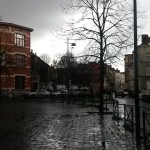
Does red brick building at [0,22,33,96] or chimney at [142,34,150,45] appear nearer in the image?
red brick building at [0,22,33,96]

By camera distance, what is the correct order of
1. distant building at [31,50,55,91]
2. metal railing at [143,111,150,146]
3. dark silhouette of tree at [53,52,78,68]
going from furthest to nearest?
1. distant building at [31,50,55,91]
2. dark silhouette of tree at [53,52,78,68]
3. metal railing at [143,111,150,146]

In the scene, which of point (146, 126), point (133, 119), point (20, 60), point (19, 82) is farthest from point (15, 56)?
point (146, 126)

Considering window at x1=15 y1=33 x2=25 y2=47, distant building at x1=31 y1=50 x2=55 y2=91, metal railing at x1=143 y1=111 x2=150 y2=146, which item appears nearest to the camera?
metal railing at x1=143 y1=111 x2=150 y2=146

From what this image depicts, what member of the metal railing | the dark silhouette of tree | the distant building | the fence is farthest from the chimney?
the metal railing

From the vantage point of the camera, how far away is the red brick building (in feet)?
216

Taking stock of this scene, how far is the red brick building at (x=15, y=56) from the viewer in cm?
6594

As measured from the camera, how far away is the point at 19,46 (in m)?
69.1

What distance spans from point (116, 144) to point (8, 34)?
56.9m

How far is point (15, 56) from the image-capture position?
6825 cm

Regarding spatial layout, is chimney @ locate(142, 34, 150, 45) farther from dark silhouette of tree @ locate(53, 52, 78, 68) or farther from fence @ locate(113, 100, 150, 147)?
fence @ locate(113, 100, 150, 147)

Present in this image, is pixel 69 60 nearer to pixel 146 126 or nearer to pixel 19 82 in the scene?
pixel 19 82

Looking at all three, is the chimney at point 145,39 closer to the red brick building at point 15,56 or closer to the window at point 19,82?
the red brick building at point 15,56

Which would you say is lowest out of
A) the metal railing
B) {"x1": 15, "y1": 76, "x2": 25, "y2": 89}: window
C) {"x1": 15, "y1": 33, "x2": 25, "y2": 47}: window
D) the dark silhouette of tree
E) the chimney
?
the metal railing

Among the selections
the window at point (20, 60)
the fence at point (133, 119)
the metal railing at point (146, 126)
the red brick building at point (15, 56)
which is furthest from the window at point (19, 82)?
the metal railing at point (146, 126)
